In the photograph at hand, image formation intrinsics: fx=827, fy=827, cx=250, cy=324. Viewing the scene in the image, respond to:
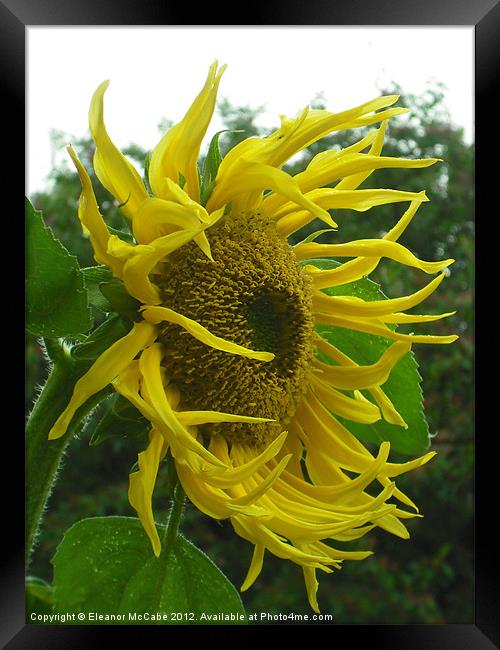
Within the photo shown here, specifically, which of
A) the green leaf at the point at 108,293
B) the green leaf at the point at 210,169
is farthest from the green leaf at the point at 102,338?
the green leaf at the point at 210,169

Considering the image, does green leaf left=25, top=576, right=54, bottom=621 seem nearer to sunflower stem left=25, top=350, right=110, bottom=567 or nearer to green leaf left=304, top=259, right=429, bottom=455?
sunflower stem left=25, top=350, right=110, bottom=567

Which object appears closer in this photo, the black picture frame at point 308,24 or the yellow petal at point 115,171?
the yellow petal at point 115,171

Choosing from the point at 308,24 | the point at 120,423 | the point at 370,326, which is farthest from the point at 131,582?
the point at 308,24

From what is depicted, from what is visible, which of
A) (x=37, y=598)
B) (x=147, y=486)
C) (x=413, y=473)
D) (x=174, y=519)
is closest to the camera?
(x=147, y=486)

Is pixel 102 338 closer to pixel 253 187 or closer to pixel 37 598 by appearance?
pixel 253 187

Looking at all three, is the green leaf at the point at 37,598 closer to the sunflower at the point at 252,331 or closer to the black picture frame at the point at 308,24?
the black picture frame at the point at 308,24
